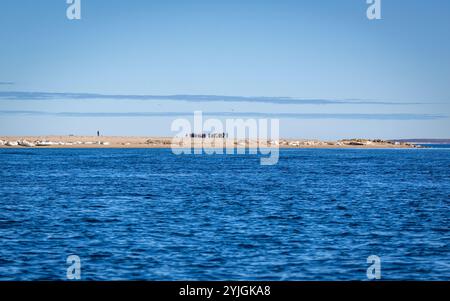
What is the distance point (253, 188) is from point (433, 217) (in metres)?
25.1

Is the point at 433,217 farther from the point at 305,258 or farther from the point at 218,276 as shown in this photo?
the point at 218,276

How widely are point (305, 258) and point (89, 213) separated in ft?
61.5

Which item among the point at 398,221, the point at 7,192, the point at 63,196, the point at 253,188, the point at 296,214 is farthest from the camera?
the point at 253,188

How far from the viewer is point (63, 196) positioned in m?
49.2

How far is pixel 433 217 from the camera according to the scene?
36656 millimetres

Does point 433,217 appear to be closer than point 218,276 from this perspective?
No

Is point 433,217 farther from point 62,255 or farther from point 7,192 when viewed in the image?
point 7,192

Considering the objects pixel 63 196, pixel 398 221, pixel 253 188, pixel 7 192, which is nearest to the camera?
pixel 398 221

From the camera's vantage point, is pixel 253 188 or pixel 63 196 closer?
pixel 63 196

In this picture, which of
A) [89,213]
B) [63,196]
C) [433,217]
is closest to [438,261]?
[433,217]
